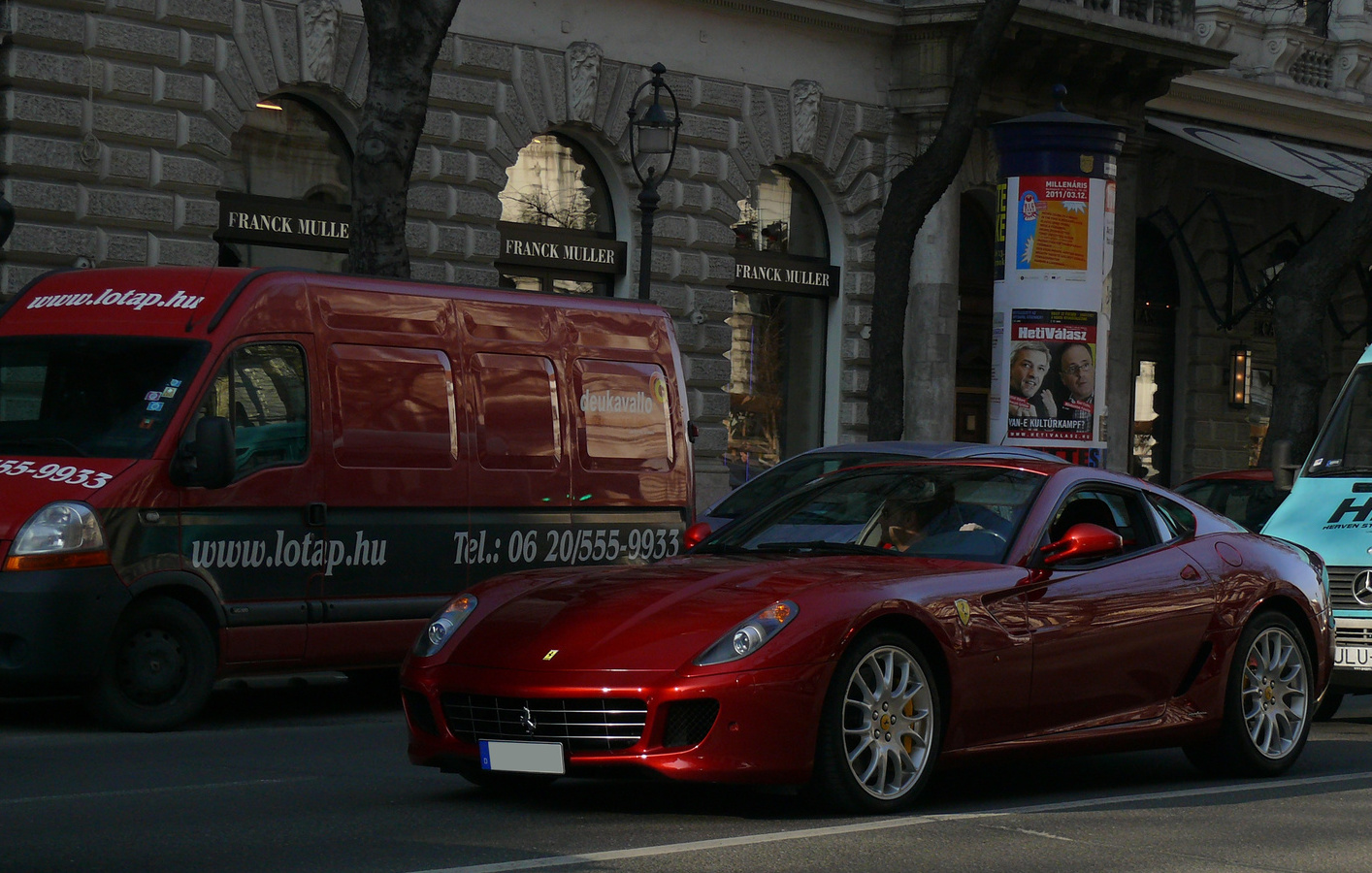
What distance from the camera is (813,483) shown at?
358 inches

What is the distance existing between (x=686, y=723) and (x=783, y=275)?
19.1 meters

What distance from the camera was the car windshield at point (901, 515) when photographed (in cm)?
842

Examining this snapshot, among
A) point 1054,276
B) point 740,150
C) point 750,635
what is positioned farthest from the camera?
point 740,150

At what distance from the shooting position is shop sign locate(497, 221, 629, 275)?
23.0m

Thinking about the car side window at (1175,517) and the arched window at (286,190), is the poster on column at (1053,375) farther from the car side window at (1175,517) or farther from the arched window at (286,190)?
the car side window at (1175,517)

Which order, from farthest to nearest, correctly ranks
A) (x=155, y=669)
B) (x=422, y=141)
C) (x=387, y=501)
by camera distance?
(x=422, y=141), (x=387, y=501), (x=155, y=669)

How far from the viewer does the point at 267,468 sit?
36.9 ft

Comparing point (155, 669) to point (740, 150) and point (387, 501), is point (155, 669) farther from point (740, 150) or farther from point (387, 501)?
point (740, 150)

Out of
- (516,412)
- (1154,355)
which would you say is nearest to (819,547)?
(516,412)

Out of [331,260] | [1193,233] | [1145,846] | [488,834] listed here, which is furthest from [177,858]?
[1193,233]

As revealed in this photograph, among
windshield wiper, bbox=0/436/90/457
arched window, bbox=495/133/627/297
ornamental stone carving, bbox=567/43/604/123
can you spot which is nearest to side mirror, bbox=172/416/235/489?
windshield wiper, bbox=0/436/90/457

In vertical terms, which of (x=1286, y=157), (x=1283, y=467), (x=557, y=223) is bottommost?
(x=1283, y=467)

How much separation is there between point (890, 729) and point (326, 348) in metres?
5.00

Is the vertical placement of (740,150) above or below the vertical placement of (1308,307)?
above
